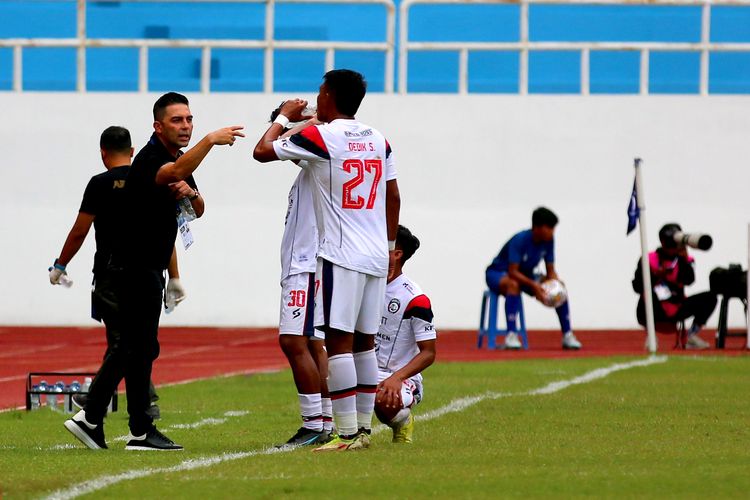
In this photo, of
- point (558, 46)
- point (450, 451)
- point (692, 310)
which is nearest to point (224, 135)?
point (450, 451)

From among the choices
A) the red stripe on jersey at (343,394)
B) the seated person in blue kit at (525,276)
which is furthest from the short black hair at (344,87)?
the seated person in blue kit at (525,276)

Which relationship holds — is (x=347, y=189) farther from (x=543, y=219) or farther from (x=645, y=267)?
(x=543, y=219)

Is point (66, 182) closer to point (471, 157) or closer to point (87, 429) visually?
point (471, 157)

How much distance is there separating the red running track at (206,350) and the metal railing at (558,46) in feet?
13.3

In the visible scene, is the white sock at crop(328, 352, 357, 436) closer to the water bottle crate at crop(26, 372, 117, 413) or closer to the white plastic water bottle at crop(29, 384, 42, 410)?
the water bottle crate at crop(26, 372, 117, 413)

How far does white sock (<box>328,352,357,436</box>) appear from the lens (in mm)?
8133

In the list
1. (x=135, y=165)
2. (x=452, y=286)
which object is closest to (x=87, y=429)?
(x=135, y=165)

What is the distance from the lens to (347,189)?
815 centimetres

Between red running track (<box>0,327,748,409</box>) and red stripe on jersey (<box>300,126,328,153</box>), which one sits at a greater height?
red stripe on jersey (<box>300,126,328,153</box>)

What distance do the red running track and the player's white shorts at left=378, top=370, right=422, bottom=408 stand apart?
4.33 metres

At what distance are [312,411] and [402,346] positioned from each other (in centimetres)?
85

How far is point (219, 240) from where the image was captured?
85.4 feet

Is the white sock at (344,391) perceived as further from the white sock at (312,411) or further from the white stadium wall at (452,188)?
the white stadium wall at (452,188)

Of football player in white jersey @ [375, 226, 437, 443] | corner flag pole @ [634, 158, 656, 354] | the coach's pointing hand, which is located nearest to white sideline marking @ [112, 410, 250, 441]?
football player in white jersey @ [375, 226, 437, 443]
